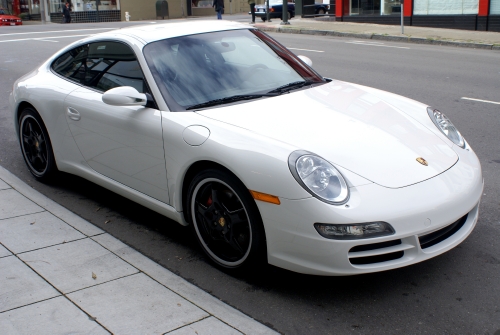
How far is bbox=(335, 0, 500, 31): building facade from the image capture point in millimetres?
19766

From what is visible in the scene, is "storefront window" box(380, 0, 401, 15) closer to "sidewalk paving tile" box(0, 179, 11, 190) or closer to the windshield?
the windshield

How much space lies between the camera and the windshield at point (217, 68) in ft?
13.8

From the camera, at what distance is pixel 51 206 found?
497 centimetres

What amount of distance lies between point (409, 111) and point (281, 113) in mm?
1070

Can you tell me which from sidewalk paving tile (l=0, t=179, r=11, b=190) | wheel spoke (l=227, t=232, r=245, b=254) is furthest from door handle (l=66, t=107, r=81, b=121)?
wheel spoke (l=227, t=232, r=245, b=254)

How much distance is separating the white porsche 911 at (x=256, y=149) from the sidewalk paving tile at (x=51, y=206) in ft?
1.05

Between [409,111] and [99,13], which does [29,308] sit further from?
[99,13]

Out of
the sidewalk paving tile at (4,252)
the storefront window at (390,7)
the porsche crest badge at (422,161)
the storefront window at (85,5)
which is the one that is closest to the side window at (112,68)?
the sidewalk paving tile at (4,252)

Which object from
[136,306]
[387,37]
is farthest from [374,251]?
Answer: [387,37]

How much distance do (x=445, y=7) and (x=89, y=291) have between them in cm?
2042

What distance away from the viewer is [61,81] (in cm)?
521

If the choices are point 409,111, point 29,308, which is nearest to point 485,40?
point 409,111

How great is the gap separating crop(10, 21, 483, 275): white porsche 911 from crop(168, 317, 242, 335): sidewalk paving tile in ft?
1.69

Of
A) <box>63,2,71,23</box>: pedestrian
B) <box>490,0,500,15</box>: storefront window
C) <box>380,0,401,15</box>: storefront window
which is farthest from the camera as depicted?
<box>63,2,71,23</box>: pedestrian
